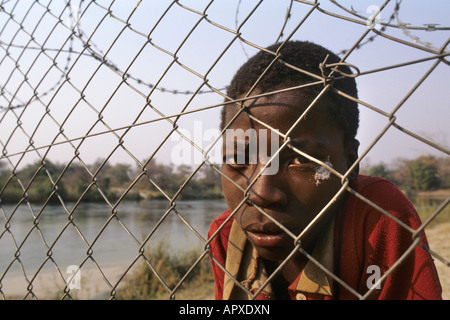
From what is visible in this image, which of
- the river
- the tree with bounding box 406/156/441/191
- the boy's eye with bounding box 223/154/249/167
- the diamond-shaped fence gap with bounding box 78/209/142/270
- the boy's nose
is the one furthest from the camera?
the tree with bounding box 406/156/441/191

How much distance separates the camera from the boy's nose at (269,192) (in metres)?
1.07

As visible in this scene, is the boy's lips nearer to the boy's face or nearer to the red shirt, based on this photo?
the boy's face

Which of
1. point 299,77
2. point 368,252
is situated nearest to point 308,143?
point 299,77

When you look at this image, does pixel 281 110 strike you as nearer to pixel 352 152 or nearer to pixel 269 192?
pixel 269 192

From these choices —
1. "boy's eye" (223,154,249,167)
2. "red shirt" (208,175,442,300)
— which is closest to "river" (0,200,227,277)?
"boy's eye" (223,154,249,167)

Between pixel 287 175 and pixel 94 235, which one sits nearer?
pixel 287 175

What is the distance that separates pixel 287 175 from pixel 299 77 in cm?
39

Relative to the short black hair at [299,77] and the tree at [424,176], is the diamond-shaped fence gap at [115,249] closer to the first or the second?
the short black hair at [299,77]

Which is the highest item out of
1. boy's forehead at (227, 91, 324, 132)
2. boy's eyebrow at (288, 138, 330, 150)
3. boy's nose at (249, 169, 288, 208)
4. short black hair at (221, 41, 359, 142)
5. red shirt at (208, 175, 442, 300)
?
short black hair at (221, 41, 359, 142)

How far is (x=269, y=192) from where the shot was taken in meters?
1.07

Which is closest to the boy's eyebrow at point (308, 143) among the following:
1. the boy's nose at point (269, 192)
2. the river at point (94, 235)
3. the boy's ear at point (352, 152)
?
the boy's nose at point (269, 192)

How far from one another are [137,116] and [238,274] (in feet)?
2.77

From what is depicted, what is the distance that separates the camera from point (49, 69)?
6.10ft

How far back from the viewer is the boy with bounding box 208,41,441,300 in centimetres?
108
